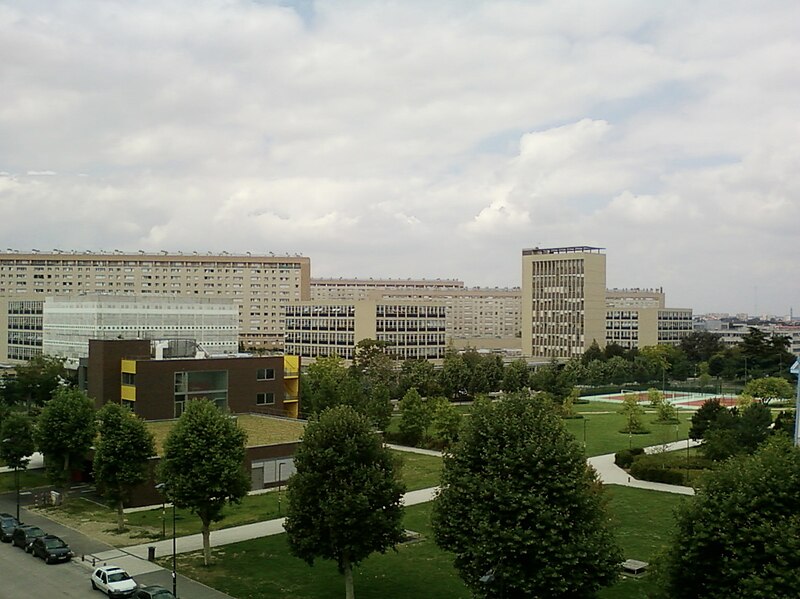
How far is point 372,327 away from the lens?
110 metres

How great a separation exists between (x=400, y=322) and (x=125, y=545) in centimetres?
8148

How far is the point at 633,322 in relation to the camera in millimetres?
143250

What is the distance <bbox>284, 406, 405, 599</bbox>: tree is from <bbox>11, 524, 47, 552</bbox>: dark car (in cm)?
1317

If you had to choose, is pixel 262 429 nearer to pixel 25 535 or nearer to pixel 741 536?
pixel 25 535

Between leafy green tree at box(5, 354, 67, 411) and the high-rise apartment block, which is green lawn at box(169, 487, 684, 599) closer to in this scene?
leafy green tree at box(5, 354, 67, 411)

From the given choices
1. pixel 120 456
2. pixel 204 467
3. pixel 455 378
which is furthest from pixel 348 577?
pixel 455 378

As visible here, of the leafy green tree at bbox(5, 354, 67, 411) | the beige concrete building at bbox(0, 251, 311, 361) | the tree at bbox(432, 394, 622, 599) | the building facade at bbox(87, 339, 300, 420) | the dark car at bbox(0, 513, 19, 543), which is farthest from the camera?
the beige concrete building at bbox(0, 251, 311, 361)

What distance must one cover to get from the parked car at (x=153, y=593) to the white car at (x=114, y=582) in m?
0.77

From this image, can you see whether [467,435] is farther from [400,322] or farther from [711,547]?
[400,322]

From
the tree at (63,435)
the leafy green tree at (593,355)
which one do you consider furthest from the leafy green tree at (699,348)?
the tree at (63,435)

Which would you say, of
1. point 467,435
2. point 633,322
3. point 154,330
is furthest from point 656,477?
point 633,322

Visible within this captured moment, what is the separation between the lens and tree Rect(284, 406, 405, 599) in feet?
75.9

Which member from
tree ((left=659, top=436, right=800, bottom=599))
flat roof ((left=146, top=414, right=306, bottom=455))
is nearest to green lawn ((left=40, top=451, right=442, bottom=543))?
flat roof ((left=146, top=414, right=306, bottom=455))

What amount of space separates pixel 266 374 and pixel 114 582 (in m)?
29.8
